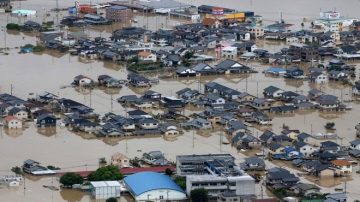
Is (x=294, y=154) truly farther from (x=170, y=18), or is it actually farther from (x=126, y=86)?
(x=170, y=18)

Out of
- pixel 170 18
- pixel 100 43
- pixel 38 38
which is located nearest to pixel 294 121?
pixel 100 43

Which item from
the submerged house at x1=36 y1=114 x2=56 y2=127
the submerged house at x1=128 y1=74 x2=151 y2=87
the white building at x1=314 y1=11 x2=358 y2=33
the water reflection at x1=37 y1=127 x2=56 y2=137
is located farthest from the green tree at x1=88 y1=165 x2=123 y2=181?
the white building at x1=314 y1=11 x2=358 y2=33

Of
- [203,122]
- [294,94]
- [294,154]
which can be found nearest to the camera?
[294,154]

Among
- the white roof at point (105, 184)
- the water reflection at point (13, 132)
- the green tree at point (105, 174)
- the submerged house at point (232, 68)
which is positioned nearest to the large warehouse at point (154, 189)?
the white roof at point (105, 184)

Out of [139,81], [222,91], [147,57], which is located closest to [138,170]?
[222,91]

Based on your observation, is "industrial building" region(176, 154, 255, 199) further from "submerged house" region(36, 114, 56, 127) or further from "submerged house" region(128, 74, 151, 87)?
"submerged house" region(128, 74, 151, 87)

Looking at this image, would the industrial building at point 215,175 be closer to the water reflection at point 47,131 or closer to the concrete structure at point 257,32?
the water reflection at point 47,131
